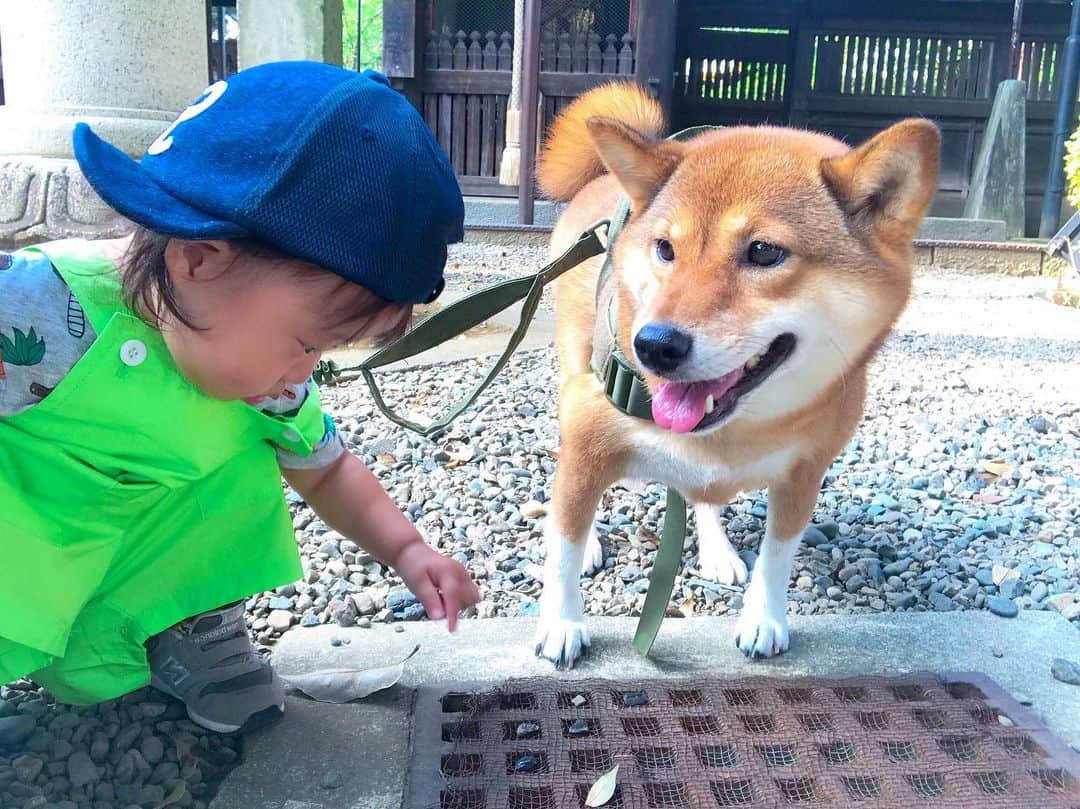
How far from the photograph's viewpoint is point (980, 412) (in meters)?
3.57

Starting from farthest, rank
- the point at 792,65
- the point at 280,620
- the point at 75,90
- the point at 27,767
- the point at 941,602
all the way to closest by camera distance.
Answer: the point at 792,65 < the point at 75,90 < the point at 941,602 < the point at 280,620 < the point at 27,767

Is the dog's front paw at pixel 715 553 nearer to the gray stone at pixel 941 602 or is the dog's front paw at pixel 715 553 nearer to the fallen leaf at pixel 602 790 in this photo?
the gray stone at pixel 941 602

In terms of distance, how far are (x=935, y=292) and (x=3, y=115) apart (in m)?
5.58

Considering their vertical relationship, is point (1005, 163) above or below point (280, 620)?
above

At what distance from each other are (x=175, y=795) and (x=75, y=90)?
3054mm

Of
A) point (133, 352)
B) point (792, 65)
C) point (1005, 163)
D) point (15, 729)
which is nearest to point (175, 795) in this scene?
point (15, 729)

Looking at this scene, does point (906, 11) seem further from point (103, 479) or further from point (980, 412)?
point (103, 479)

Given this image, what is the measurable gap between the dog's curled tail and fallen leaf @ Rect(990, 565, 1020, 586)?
1.40 metres

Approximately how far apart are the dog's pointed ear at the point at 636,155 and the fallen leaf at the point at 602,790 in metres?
1.00

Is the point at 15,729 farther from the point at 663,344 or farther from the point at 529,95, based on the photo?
the point at 529,95

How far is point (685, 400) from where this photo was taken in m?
1.54

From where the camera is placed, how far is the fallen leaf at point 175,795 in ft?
4.20

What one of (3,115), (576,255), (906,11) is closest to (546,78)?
(906,11)

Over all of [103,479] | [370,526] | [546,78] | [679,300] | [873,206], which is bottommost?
[370,526]
